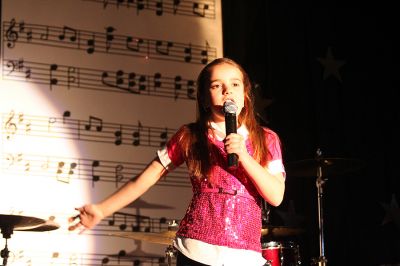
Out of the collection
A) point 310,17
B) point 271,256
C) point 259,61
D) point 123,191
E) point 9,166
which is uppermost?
point 310,17

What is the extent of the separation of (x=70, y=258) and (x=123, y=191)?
2.32 metres

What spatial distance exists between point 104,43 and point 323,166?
1.69 m

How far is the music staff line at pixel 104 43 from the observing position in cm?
451

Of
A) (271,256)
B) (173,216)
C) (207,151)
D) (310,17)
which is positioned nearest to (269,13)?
(310,17)

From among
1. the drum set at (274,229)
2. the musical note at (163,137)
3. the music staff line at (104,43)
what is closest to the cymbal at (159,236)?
the drum set at (274,229)

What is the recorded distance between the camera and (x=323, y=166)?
13.9 ft

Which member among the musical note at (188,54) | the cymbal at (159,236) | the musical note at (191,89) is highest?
the musical note at (188,54)

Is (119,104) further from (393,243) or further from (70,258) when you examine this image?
(393,243)

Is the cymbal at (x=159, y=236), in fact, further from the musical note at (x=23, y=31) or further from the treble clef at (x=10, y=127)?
the musical note at (x=23, y=31)

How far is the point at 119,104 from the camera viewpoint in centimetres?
467

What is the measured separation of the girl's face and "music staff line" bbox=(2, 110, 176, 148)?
2.45m

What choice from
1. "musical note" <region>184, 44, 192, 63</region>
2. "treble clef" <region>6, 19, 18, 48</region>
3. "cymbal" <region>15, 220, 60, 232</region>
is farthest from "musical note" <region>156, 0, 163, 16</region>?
"cymbal" <region>15, 220, 60, 232</region>

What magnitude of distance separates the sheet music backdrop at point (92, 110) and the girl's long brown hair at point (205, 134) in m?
2.30

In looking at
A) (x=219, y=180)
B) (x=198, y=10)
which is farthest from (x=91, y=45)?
(x=219, y=180)
